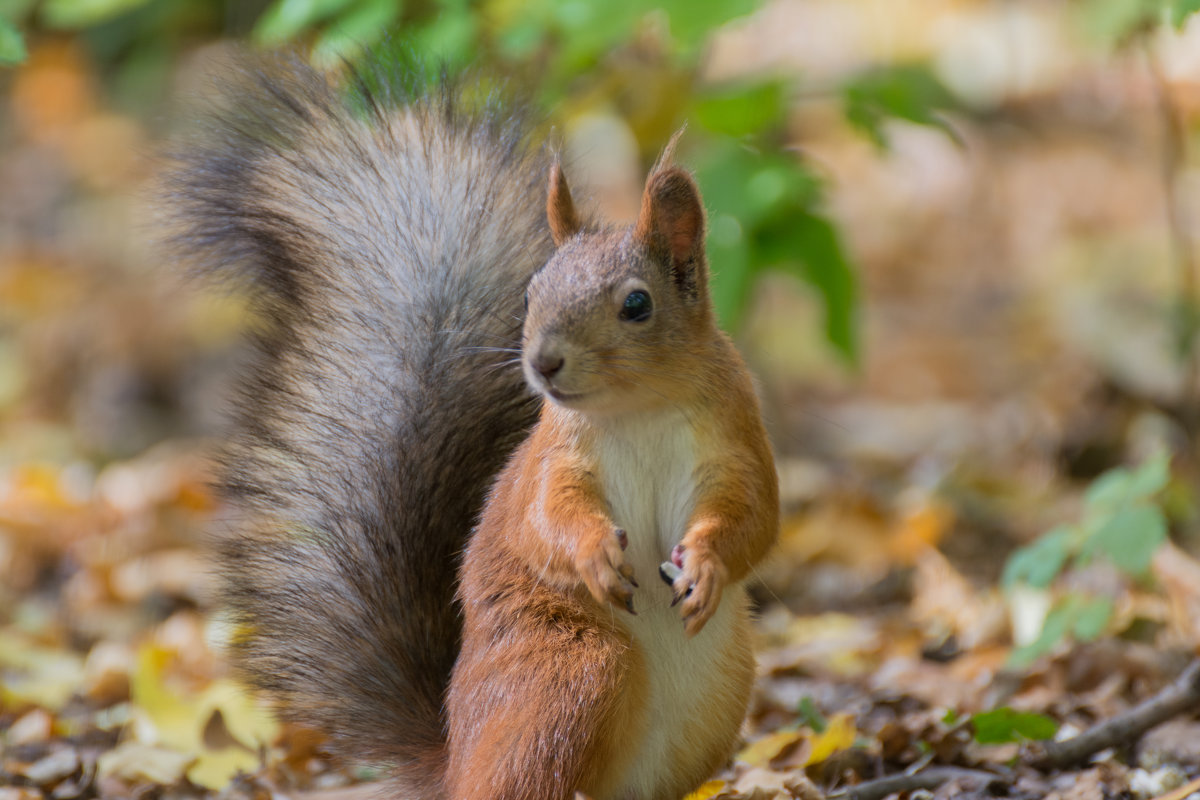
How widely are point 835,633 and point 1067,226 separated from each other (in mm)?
4272

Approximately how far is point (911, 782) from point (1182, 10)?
112cm

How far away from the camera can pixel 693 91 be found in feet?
11.1

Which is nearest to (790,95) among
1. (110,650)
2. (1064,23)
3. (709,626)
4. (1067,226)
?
(709,626)

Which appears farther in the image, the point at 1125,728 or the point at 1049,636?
the point at 1049,636

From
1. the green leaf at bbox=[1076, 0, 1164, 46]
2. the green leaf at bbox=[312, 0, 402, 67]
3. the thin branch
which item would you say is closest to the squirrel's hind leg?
the green leaf at bbox=[312, 0, 402, 67]

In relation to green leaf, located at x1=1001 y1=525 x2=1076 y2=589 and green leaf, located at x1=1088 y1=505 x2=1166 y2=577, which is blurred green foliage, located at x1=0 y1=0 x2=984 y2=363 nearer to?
green leaf, located at x1=1001 y1=525 x2=1076 y2=589

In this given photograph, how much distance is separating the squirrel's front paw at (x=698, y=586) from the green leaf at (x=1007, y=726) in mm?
627

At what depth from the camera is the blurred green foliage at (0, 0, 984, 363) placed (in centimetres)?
243

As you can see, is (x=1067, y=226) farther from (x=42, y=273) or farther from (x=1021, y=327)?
(x=42, y=273)

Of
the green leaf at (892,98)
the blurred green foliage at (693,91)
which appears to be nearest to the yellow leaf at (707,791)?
the blurred green foliage at (693,91)

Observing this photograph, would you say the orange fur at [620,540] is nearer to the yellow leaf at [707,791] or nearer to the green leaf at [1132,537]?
the yellow leaf at [707,791]

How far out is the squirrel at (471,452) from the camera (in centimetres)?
159

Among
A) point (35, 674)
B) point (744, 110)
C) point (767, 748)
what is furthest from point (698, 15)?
point (35, 674)

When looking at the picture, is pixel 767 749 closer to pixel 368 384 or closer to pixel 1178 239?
pixel 368 384
